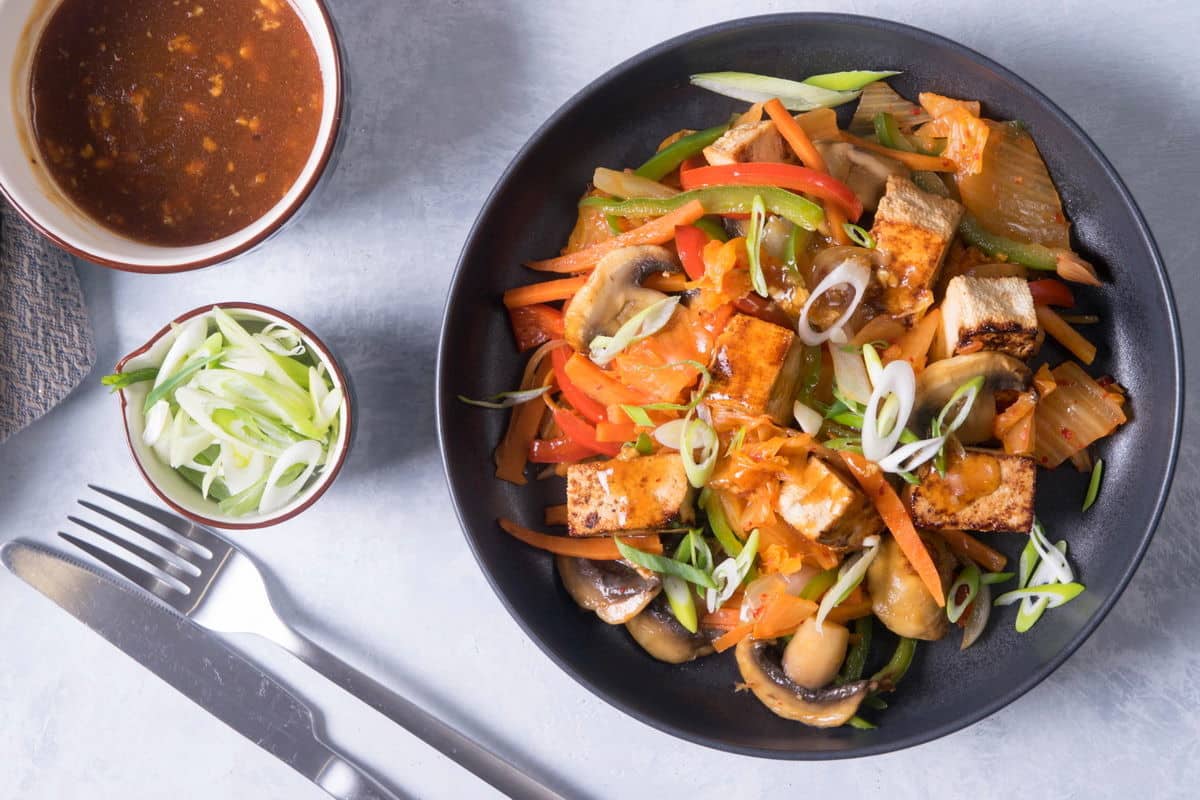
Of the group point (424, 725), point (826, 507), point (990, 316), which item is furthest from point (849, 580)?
point (424, 725)

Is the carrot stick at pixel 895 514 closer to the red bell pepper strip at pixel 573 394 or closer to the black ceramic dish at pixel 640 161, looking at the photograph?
the black ceramic dish at pixel 640 161

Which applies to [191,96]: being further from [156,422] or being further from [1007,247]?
[1007,247]

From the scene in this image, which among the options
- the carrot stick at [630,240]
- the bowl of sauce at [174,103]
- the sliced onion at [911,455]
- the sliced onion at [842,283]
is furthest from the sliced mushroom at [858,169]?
the bowl of sauce at [174,103]

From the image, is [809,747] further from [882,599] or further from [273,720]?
[273,720]

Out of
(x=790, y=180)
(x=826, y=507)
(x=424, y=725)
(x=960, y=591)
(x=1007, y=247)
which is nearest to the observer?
(x=826, y=507)

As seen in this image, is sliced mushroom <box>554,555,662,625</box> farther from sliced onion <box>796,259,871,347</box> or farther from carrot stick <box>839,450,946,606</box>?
sliced onion <box>796,259,871,347</box>

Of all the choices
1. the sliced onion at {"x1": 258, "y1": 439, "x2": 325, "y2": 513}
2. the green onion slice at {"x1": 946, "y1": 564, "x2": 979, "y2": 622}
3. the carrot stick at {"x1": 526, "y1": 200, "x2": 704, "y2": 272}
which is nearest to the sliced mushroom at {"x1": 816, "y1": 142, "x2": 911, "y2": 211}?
the carrot stick at {"x1": 526, "y1": 200, "x2": 704, "y2": 272}

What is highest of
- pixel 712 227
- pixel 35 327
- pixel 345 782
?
pixel 712 227
